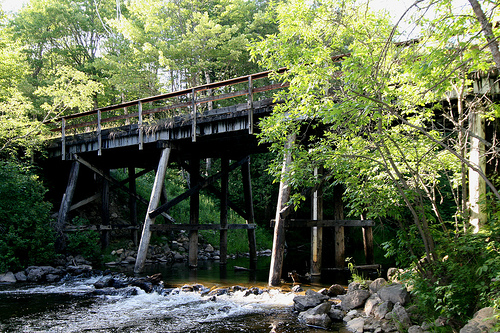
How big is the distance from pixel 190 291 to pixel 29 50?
20762 millimetres

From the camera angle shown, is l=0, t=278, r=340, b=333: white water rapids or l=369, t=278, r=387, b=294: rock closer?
l=0, t=278, r=340, b=333: white water rapids

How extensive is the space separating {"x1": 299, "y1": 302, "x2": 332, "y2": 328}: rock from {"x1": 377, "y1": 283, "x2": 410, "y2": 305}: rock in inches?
31.8

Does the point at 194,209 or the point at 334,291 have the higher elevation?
the point at 194,209

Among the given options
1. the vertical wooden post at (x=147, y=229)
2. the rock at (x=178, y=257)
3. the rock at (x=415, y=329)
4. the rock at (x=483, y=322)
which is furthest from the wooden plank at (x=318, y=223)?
the rock at (x=178, y=257)

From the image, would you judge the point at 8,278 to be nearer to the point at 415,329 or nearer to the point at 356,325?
the point at 356,325

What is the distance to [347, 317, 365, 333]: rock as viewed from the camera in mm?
5113

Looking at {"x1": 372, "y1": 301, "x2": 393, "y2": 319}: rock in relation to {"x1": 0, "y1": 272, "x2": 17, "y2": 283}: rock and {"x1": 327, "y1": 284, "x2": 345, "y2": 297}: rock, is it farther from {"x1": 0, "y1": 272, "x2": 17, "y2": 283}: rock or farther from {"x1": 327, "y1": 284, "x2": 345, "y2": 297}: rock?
{"x1": 0, "y1": 272, "x2": 17, "y2": 283}: rock

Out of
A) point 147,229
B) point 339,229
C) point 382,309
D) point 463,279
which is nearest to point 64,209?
point 147,229

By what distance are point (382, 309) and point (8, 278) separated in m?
8.76

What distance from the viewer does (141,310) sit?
6.57m

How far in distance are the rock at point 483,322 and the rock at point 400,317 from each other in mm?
956

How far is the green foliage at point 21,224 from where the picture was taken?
9.94m

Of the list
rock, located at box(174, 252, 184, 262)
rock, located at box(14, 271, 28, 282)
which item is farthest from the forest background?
rock, located at box(174, 252, 184, 262)

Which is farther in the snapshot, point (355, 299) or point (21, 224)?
point (21, 224)
